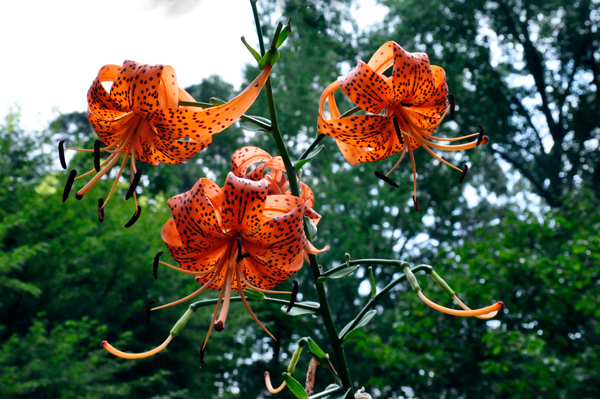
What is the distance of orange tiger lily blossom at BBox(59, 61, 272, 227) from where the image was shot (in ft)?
2.14

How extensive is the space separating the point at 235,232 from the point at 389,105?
0.34 metres

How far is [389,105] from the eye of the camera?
0.83 metres

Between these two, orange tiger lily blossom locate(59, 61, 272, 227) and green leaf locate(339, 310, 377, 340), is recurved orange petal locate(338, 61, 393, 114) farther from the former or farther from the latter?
green leaf locate(339, 310, 377, 340)

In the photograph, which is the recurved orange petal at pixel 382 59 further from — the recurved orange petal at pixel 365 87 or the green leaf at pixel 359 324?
the green leaf at pixel 359 324

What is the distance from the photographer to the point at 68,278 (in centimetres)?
502

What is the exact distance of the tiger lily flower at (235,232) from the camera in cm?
67

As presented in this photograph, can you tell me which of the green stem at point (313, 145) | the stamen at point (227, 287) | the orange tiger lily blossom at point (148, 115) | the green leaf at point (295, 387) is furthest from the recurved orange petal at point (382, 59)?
the green leaf at point (295, 387)

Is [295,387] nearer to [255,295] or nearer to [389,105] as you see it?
[255,295]

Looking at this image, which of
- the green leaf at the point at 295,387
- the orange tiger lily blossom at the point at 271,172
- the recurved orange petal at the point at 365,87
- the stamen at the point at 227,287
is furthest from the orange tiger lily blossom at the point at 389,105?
the green leaf at the point at 295,387

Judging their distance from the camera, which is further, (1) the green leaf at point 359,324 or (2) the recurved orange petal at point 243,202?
(1) the green leaf at point 359,324

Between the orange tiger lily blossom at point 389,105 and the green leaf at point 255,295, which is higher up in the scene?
the orange tiger lily blossom at point 389,105

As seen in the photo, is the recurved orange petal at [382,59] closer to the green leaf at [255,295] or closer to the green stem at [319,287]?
the green stem at [319,287]

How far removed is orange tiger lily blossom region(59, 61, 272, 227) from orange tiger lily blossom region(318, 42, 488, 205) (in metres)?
0.16

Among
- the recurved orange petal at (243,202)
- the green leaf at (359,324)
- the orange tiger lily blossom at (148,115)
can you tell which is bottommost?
the green leaf at (359,324)
